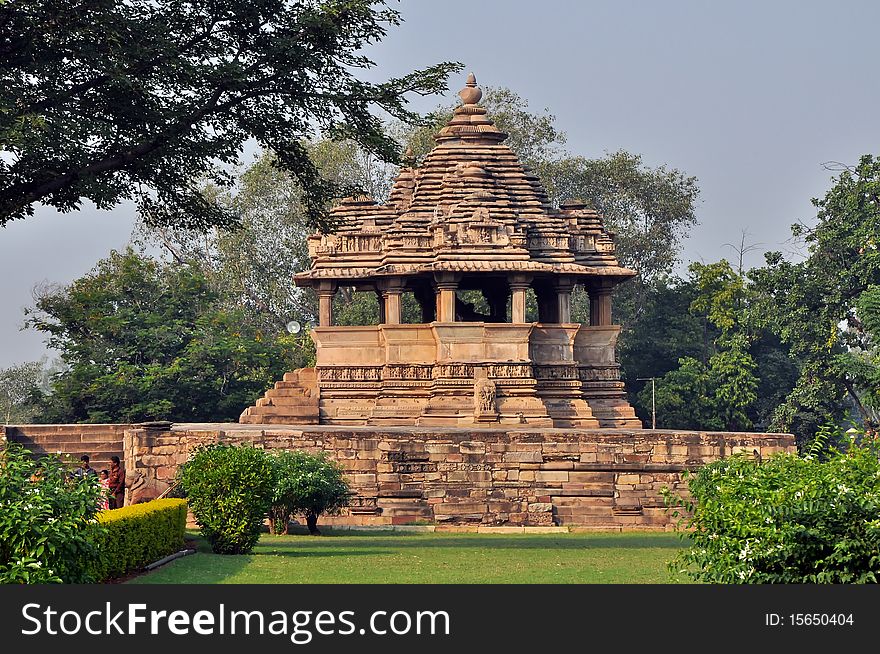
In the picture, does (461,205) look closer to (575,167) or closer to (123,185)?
(123,185)

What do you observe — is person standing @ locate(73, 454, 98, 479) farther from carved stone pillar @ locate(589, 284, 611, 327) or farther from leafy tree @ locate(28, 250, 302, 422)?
leafy tree @ locate(28, 250, 302, 422)

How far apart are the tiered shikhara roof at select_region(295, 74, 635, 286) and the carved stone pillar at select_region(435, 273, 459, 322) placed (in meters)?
0.28

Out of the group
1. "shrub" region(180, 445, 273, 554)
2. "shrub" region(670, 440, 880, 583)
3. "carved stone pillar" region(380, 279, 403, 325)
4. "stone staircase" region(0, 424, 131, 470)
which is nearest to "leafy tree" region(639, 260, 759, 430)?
"carved stone pillar" region(380, 279, 403, 325)

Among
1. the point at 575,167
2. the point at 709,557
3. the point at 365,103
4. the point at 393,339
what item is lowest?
the point at 709,557

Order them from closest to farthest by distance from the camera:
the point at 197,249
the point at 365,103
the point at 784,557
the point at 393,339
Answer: the point at 784,557
the point at 365,103
the point at 393,339
the point at 197,249

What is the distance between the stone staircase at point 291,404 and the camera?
26516 millimetres

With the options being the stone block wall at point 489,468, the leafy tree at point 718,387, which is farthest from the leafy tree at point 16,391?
the stone block wall at point 489,468

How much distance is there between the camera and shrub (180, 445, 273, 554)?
611 inches

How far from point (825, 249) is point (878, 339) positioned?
5.69 m

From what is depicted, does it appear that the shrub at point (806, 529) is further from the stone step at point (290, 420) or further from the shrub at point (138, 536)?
the stone step at point (290, 420)

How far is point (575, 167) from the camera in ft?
153

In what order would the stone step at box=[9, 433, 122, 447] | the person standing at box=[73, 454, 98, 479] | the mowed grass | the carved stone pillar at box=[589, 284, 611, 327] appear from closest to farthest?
the person standing at box=[73, 454, 98, 479], the mowed grass, the stone step at box=[9, 433, 122, 447], the carved stone pillar at box=[589, 284, 611, 327]

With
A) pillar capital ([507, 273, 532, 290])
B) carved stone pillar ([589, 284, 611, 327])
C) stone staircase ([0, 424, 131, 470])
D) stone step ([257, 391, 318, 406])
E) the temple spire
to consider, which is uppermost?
the temple spire

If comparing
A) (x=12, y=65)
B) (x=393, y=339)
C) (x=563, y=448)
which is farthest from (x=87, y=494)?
(x=393, y=339)
